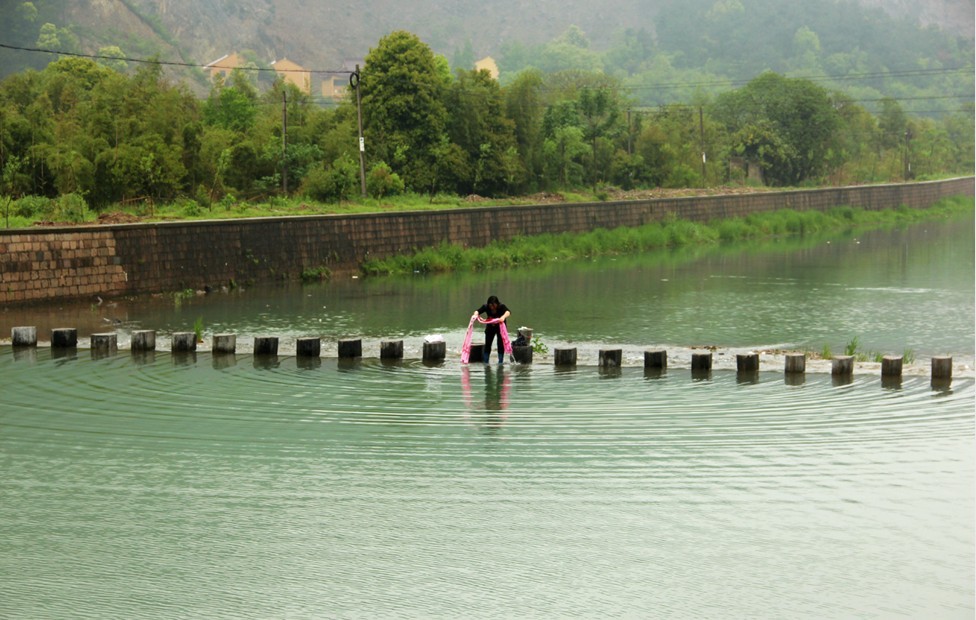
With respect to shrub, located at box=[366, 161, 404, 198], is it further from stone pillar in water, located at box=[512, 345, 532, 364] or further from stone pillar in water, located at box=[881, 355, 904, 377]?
stone pillar in water, located at box=[881, 355, 904, 377]

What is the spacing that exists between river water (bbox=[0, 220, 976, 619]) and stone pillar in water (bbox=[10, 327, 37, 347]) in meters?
0.61

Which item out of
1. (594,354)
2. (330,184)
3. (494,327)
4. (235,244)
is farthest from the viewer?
(330,184)

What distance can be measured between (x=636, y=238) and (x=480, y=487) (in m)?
36.8

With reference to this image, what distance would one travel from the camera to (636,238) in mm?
48625

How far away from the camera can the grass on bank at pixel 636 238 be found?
3919cm

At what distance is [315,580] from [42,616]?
1883 millimetres

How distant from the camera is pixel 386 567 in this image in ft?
33.8

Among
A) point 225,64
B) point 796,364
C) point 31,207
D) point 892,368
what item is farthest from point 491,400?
point 225,64

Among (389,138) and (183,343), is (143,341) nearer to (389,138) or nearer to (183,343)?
(183,343)

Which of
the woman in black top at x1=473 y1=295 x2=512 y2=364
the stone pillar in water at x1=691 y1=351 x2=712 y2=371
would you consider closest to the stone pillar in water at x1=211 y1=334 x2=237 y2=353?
the woman in black top at x1=473 y1=295 x2=512 y2=364

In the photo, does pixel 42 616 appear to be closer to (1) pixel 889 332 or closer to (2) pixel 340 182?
(1) pixel 889 332

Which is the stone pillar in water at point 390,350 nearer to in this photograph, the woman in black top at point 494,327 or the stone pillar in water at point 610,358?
the woman in black top at point 494,327

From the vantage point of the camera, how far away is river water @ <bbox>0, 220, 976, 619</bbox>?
983cm

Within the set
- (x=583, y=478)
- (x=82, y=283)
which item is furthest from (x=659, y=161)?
(x=583, y=478)
